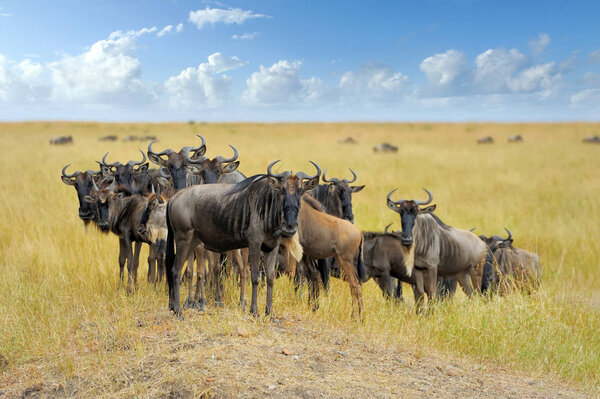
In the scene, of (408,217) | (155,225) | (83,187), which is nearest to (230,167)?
(155,225)

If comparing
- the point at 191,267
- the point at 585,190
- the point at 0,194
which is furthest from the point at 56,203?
the point at 585,190

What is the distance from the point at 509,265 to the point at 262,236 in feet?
18.4

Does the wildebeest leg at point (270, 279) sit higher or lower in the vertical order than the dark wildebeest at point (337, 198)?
lower

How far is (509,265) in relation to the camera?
9.92m

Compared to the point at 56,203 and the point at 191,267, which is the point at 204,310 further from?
the point at 56,203

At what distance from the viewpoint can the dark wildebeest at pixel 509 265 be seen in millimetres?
9734

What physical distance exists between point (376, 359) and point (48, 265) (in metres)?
6.71

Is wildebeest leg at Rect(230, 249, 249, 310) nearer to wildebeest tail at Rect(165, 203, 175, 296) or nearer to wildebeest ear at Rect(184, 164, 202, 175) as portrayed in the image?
wildebeest tail at Rect(165, 203, 175, 296)

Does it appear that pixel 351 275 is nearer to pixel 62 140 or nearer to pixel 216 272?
pixel 216 272

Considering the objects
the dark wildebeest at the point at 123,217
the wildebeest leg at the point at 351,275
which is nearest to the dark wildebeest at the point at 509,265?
the wildebeest leg at the point at 351,275

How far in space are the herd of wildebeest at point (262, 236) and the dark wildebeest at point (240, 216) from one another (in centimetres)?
1

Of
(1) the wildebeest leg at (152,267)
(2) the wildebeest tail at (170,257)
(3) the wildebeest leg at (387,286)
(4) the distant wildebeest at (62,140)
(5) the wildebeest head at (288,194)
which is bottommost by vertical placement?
(3) the wildebeest leg at (387,286)

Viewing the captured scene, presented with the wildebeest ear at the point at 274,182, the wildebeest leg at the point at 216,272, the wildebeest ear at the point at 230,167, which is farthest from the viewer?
the wildebeest ear at the point at 230,167

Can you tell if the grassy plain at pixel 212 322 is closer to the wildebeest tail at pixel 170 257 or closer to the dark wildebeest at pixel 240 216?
the wildebeest tail at pixel 170 257
